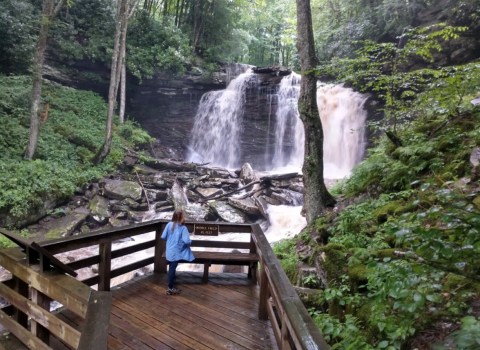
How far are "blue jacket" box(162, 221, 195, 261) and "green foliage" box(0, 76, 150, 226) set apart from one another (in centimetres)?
844

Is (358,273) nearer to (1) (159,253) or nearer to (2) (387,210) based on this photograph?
(2) (387,210)

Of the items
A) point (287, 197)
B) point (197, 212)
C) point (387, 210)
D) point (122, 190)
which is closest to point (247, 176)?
point (287, 197)

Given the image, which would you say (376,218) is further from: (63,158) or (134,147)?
(134,147)

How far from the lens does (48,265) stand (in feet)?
11.3

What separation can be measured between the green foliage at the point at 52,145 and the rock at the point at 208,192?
4.62m


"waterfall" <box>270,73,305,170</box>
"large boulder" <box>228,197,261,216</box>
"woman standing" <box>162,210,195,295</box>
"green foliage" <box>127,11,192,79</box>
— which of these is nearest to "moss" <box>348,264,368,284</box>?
"woman standing" <box>162,210,195,295</box>

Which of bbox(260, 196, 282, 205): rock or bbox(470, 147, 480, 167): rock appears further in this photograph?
bbox(260, 196, 282, 205): rock

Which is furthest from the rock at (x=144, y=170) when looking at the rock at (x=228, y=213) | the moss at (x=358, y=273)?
the moss at (x=358, y=273)

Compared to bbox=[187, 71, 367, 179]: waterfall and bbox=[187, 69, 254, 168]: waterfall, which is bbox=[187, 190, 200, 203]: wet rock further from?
bbox=[187, 69, 254, 168]: waterfall

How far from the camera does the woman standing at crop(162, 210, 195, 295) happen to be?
5.10m

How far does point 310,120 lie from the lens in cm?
802

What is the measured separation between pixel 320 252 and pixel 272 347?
2.44 meters

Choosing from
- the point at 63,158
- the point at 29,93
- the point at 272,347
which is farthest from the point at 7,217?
the point at 272,347

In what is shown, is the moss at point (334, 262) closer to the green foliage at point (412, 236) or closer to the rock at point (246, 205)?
the green foliage at point (412, 236)
